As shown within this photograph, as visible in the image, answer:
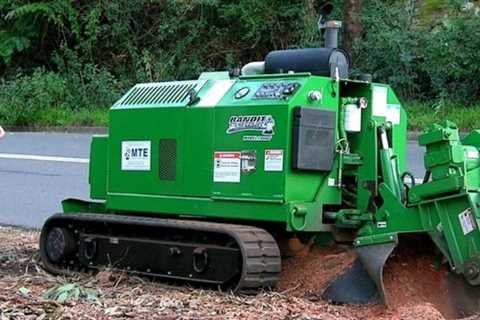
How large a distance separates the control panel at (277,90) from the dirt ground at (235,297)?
4.07 ft

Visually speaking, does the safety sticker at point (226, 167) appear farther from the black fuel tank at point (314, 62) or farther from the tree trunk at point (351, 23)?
the tree trunk at point (351, 23)

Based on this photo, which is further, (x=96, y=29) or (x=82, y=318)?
(x=96, y=29)

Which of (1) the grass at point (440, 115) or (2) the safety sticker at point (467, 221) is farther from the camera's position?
(1) the grass at point (440, 115)

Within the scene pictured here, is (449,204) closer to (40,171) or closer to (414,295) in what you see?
(414,295)

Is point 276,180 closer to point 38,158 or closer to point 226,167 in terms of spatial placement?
point 226,167

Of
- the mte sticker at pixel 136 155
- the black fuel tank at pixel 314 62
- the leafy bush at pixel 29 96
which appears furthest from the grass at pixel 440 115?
the mte sticker at pixel 136 155

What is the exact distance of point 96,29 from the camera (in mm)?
24375

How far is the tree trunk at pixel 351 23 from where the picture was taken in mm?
20625

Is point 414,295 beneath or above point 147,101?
beneath

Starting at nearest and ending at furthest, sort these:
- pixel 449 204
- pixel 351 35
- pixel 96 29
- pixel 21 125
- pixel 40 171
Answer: pixel 449 204 < pixel 40 171 < pixel 351 35 < pixel 21 125 < pixel 96 29

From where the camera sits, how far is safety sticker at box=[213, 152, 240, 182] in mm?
7105

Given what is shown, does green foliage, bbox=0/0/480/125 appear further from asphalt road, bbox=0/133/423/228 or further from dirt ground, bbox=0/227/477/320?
dirt ground, bbox=0/227/477/320

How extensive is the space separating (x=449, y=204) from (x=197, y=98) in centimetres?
218

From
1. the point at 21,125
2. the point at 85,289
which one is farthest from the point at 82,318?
the point at 21,125
